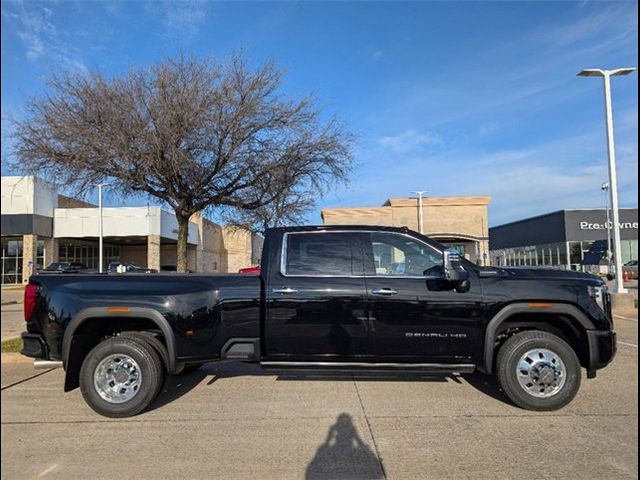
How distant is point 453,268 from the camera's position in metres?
5.32

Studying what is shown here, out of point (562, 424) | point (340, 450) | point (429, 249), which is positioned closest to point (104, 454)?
point (340, 450)

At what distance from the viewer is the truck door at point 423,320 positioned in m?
5.46

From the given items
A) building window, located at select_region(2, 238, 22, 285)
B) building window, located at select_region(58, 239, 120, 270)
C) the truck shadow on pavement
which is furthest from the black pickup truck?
building window, located at select_region(58, 239, 120, 270)

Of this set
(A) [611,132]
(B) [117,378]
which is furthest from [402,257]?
(A) [611,132]

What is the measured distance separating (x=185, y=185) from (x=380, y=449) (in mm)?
7885

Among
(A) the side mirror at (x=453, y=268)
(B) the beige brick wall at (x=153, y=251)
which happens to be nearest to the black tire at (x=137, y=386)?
(A) the side mirror at (x=453, y=268)

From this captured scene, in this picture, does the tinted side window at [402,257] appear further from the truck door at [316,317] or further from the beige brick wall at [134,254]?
the beige brick wall at [134,254]

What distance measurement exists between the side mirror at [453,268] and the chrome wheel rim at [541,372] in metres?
1.15

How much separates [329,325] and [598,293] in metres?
2.96

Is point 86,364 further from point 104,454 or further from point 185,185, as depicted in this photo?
point 185,185

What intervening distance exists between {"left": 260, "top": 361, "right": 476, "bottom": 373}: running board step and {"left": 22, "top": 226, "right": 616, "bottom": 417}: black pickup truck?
0.04 ft

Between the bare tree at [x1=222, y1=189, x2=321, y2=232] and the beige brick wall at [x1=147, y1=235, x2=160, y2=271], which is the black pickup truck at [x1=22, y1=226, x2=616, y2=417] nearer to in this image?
the bare tree at [x1=222, y1=189, x2=321, y2=232]

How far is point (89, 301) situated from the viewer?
5.45 m

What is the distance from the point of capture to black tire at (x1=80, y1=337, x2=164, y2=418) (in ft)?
17.7
